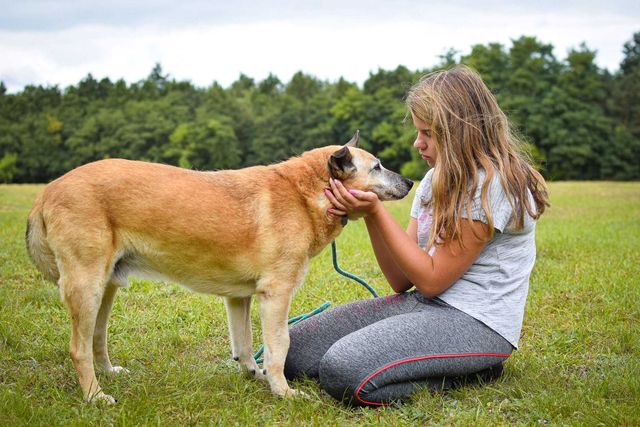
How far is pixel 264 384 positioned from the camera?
14.3ft

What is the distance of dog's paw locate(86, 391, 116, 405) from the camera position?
3785 mm

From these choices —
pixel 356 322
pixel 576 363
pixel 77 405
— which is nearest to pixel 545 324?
pixel 576 363

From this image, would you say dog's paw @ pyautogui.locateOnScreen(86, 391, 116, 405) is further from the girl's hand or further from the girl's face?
the girl's face

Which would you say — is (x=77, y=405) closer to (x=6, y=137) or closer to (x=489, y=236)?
(x=489, y=236)

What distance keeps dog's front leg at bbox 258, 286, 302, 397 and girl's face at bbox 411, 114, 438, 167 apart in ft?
4.55

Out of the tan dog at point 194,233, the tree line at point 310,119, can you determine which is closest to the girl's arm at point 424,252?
the tan dog at point 194,233

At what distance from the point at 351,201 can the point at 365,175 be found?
44cm

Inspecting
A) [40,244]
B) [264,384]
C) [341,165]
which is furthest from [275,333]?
[40,244]

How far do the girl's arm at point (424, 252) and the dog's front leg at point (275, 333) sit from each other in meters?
0.79

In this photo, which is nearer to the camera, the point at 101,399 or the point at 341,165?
the point at 101,399

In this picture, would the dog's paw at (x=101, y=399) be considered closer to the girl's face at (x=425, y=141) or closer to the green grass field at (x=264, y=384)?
the green grass field at (x=264, y=384)

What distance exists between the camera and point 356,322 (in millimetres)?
4469

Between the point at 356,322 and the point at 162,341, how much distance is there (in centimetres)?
180

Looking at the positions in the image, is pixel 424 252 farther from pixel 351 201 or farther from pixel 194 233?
pixel 194 233
